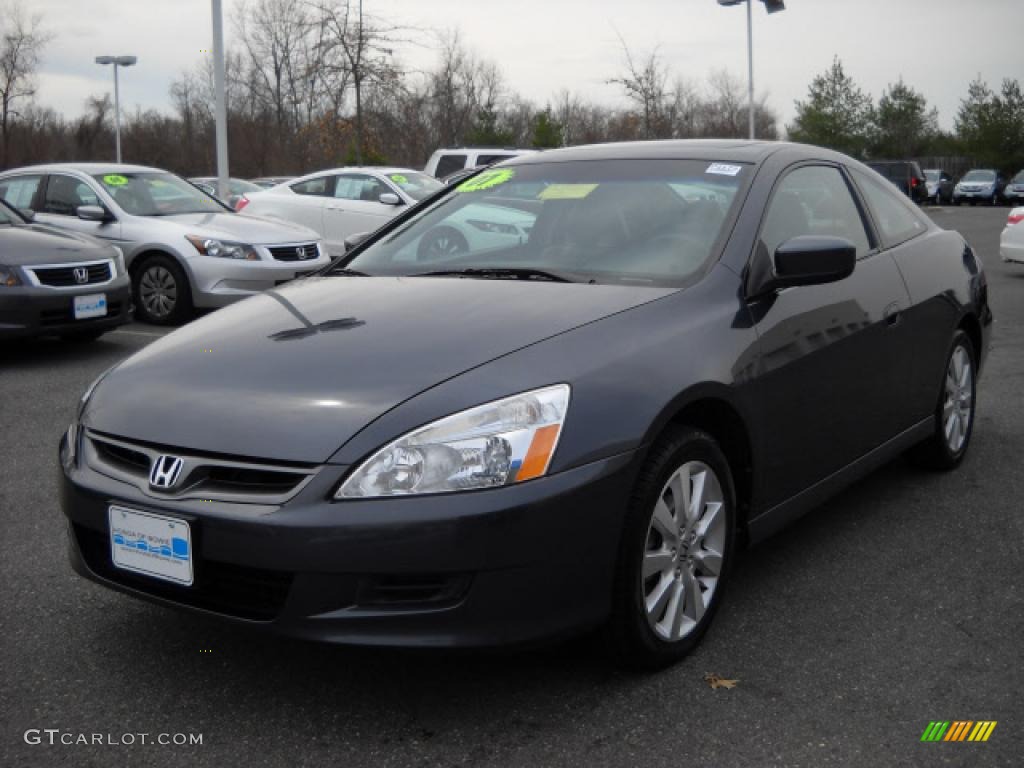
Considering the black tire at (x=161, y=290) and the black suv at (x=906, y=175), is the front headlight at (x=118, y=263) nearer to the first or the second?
the black tire at (x=161, y=290)

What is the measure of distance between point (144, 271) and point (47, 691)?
8282 mm

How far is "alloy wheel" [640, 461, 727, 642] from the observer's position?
3.04m

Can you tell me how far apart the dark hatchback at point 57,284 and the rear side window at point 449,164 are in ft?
33.4

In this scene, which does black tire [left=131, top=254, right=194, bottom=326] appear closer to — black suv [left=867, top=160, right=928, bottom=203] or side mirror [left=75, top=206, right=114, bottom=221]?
side mirror [left=75, top=206, right=114, bottom=221]

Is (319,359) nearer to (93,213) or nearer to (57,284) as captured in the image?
(57,284)

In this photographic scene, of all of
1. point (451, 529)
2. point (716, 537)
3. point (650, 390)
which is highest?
point (650, 390)

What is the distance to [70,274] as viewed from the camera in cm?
863

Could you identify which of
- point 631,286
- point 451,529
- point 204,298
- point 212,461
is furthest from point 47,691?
point 204,298

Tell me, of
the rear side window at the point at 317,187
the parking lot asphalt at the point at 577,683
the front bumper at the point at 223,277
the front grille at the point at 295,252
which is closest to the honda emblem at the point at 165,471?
the parking lot asphalt at the point at 577,683

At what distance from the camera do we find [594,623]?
112 inches

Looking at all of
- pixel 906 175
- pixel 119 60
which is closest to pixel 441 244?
pixel 906 175

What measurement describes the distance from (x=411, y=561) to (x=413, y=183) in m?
13.2

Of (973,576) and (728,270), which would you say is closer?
(728,270)

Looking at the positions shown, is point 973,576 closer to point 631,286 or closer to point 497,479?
point 631,286
